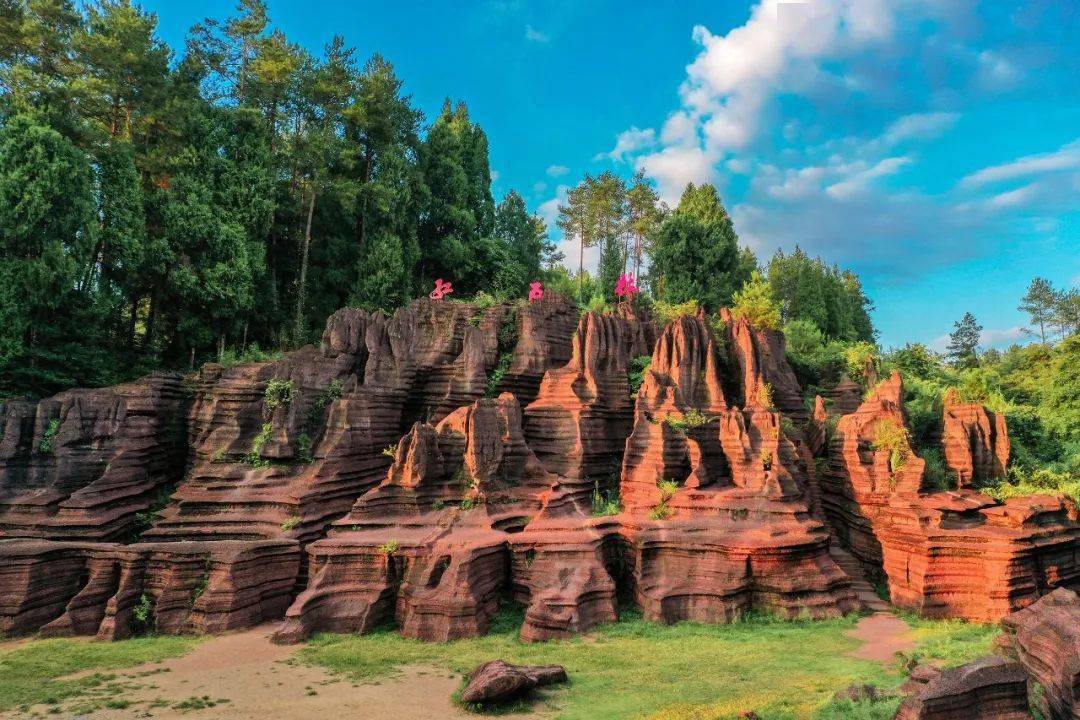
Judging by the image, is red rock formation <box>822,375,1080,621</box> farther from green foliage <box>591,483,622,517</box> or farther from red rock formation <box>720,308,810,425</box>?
green foliage <box>591,483,622,517</box>

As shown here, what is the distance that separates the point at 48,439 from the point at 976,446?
92.5 ft

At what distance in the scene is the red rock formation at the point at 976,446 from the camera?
16.0 metres

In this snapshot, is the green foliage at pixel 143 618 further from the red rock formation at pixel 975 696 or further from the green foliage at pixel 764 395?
the green foliage at pixel 764 395

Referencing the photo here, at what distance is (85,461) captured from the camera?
18328 millimetres

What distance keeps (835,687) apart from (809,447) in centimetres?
1145

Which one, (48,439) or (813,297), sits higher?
(813,297)

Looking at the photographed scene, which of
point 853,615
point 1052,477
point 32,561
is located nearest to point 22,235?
point 32,561

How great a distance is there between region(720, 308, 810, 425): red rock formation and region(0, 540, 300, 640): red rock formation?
15.5 metres

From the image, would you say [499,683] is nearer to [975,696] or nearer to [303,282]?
[975,696]

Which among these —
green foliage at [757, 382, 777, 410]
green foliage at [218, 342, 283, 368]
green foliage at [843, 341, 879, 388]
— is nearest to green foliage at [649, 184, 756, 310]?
green foliage at [843, 341, 879, 388]

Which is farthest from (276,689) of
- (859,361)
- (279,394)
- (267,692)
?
(859,361)

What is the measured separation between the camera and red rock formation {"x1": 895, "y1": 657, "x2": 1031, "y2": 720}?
19.4 ft

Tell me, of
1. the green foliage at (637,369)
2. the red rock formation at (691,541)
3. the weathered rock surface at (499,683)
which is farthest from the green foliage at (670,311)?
the weathered rock surface at (499,683)

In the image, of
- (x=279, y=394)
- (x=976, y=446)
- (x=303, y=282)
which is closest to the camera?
(x=976, y=446)
